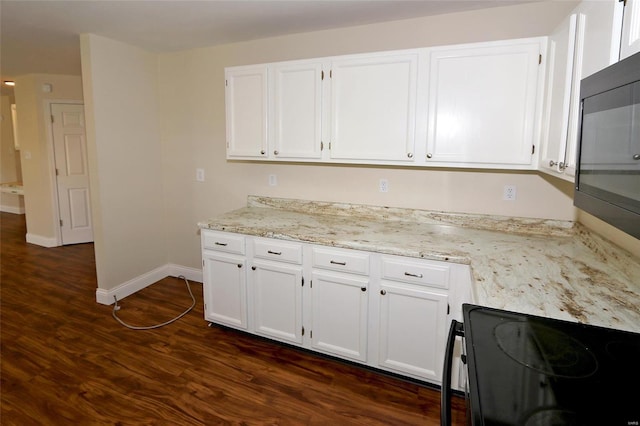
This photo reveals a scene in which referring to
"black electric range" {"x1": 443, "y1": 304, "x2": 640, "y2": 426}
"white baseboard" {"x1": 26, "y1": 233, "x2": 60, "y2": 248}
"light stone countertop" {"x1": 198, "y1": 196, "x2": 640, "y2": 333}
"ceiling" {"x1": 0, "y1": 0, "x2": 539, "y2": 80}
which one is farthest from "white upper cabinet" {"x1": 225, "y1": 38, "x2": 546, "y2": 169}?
"white baseboard" {"x1": 26, "y1": 233, "x2": 60, "y2": 248}

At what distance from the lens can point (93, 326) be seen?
2.98 metres

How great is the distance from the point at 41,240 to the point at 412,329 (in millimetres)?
5364

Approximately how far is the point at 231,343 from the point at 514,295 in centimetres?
202

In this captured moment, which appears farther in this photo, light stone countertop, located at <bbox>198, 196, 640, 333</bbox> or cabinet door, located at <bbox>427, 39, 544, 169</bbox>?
cabinet door, located at <bbox>427, 39, 544, 169</bbox>

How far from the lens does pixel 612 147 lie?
1.04 metres

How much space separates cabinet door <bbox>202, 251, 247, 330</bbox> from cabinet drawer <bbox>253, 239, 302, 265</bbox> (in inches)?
6.6

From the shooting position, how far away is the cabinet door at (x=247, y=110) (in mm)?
2736

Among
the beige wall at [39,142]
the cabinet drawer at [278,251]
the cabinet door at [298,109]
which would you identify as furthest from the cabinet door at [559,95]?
the beige wall at [39,142]

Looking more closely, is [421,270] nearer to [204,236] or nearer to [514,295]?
[514,295]

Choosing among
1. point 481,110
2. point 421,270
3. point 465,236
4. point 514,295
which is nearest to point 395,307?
point 421,270

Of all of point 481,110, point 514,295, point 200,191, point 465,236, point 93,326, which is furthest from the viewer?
point 200,191

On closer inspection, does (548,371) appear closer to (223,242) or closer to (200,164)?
(223,242)

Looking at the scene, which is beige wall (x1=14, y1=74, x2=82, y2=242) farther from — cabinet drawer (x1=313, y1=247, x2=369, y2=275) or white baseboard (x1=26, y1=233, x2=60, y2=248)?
cabinet drawer (x1=313, y1=247, x2=369, y2=275)

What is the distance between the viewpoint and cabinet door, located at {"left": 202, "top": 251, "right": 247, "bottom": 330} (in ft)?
8.78
